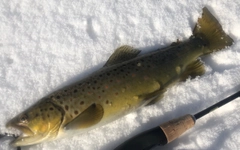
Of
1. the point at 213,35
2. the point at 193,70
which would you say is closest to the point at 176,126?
the point at 193,70

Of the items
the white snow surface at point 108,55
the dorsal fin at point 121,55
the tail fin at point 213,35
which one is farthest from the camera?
the tail fin at point 213,35

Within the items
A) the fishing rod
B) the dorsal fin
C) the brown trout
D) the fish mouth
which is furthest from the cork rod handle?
the fish mouth

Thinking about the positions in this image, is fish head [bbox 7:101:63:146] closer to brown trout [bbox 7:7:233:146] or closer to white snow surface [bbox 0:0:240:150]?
brown trout [bbox 7:7:233:146]

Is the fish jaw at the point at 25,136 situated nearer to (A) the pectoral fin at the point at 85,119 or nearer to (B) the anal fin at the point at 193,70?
(A) the pectoral fin at the point at 85,119

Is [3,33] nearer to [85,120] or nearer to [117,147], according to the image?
[85,120]

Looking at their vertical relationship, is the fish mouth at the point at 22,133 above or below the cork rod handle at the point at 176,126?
above

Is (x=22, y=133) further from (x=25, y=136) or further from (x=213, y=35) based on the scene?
(x=213, y=35)

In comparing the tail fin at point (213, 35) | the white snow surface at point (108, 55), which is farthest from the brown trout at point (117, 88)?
the white snow surface at point (108, 55)
